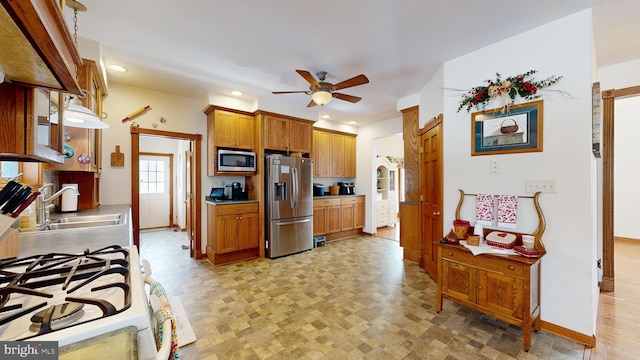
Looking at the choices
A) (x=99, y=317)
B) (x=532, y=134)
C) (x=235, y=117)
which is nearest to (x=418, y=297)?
(x=532, y=134)

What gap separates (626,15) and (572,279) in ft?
7.19

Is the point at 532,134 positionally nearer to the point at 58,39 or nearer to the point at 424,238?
the point at 424,238

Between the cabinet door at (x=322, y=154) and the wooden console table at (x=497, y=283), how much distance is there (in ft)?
11.0

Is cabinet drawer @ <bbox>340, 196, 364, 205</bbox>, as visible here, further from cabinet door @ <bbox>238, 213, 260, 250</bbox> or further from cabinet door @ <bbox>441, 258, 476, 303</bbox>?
cabinet door @ <bbox>441, 258, 476, 303</bbox>

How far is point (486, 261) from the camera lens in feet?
6.89

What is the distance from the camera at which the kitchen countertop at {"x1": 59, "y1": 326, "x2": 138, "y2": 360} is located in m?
0.56

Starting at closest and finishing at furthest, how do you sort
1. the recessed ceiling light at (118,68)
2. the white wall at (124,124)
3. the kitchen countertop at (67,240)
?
1. the kitchen countertop at (67,240)
2. the recessed ceiling light at (118,68)
3. the white wall at (124,124)

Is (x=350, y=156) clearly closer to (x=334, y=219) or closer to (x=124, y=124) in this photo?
(x=334, y=219)

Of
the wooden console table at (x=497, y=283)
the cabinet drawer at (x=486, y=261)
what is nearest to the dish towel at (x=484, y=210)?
the wooden console table at (x=497, y=283)

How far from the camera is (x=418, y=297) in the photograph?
8.98 feet

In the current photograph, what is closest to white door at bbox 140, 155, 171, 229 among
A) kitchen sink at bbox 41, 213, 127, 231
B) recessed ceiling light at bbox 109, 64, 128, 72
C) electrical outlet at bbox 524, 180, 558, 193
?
Result: recessed ceiling light at bbox 109, 64, 128, 72

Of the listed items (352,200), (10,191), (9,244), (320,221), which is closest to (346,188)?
(352,200)

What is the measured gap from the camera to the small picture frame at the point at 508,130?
221cm

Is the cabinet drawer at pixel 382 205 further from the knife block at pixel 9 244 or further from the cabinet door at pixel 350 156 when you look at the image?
the knife block at pixel 9 244
